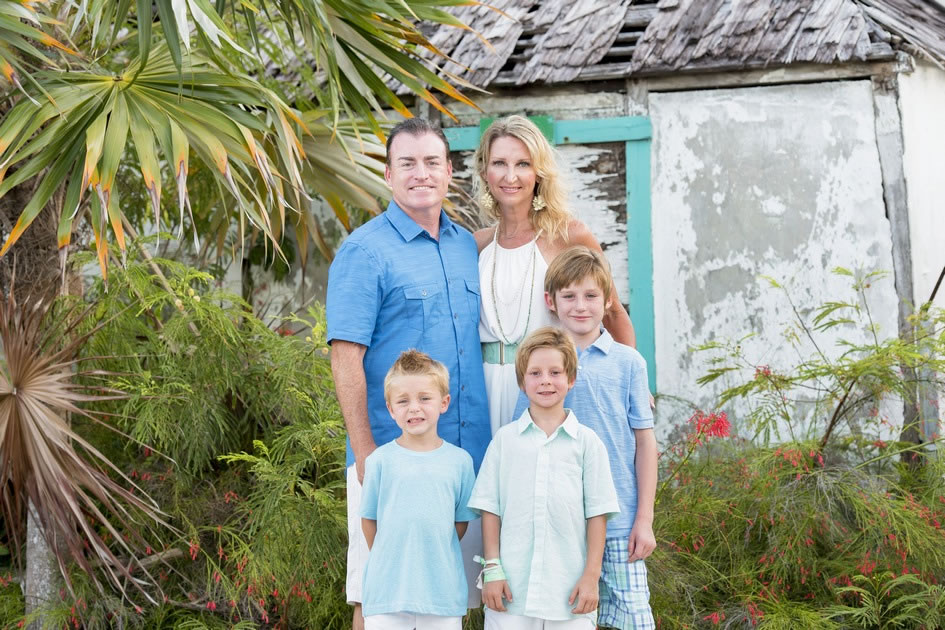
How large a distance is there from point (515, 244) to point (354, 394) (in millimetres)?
679

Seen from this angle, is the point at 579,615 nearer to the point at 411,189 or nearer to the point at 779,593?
the point at 411,189

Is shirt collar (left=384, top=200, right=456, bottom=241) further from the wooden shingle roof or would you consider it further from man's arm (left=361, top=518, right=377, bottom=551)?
the wooden shingle roof

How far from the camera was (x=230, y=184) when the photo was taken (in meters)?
3.88

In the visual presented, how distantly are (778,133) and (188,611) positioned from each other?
4105 mm

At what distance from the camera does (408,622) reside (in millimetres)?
2631

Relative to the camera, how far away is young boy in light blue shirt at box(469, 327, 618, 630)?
258cm

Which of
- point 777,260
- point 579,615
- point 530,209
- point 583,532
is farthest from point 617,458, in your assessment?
point 777,260

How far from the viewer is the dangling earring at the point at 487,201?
301cm

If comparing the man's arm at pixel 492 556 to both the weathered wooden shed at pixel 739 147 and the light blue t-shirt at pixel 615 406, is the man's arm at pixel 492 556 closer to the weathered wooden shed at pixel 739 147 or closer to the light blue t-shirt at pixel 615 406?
the light blue t-shirt at pixel 615 406

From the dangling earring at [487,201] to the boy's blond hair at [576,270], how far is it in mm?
320

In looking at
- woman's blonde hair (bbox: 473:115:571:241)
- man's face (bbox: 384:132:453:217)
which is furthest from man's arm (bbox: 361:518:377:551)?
woman's blonde hair (bbox: 473:115:571:241)

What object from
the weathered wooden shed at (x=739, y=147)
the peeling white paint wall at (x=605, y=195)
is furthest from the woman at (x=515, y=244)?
the peeling white paint wall at (x=605, y=195)

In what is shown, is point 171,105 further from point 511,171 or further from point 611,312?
point 611,312

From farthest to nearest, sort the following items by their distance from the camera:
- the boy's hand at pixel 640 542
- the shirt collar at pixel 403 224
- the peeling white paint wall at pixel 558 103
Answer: the peeling white paint wall at pixel 558 103
the shirt collar at pixel 403 224
the boy's hand at pixel 640 542
